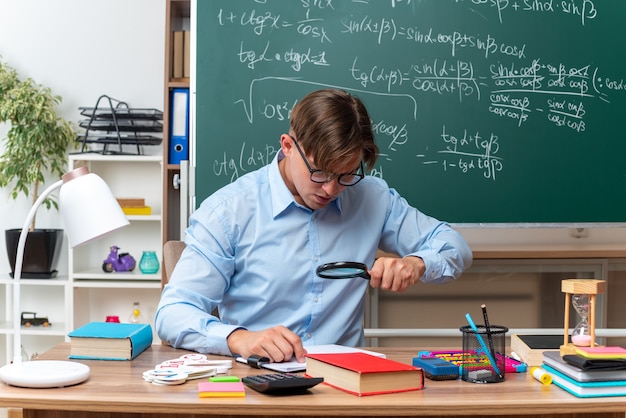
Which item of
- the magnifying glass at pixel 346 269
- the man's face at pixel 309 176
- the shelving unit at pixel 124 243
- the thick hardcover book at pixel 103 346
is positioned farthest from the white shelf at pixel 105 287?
the magnifying glass at pixel 346 269

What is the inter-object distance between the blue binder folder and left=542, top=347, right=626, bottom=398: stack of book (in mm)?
2579

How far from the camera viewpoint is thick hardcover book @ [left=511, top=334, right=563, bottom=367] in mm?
1728

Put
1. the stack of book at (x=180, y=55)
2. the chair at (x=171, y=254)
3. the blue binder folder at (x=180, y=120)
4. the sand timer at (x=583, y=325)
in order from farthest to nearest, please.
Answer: the stack of book at (x=180, y=55)
the blue binder folder at (x=180, y=120)
the chair at (x=171, y=254)
the sand timer at (x=583, y=325)

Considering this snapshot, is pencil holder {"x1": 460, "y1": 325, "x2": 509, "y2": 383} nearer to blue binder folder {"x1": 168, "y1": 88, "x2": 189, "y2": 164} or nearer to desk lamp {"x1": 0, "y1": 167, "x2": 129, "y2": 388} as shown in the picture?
desk lamp {"x1": 0, "y1": 167, "x2": 129, "y2": 388}

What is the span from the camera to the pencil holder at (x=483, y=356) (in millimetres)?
1573

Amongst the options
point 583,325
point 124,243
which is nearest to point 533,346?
point 583,325

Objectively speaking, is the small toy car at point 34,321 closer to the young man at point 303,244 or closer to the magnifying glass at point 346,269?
the young man at point 303,244

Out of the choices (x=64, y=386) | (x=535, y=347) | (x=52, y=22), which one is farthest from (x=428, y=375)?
(x=52, y=22)

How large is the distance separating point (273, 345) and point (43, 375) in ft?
1.51

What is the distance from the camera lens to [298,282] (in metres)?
2.07

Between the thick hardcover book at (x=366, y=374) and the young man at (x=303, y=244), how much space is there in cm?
28

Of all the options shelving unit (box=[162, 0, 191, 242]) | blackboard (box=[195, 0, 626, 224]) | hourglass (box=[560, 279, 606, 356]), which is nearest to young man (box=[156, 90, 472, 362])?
hourglass (box=[560, 279, 606, 356])

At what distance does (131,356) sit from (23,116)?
2.75 metres

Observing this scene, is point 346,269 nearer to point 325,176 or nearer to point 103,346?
point 325,176
